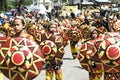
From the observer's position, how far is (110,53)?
7707 mm

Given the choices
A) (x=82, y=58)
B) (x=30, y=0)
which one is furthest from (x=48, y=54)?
(x=30, y=0)

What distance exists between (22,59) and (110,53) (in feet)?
5.01

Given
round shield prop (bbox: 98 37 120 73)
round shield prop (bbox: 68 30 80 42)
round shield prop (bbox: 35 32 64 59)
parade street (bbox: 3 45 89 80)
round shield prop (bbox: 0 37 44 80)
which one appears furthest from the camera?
round shield prop (bbox: 68 30 80 42)

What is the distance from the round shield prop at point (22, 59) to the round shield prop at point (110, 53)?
1.14 m

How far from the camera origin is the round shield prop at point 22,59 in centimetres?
706

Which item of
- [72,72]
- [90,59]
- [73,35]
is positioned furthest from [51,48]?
[73,35]

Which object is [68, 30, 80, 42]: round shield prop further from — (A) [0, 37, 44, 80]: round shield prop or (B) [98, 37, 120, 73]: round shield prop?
(A) [0, 37, 44, 80]: round shield prop

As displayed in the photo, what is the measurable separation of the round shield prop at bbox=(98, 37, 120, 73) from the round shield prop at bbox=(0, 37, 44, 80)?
3.73 ft

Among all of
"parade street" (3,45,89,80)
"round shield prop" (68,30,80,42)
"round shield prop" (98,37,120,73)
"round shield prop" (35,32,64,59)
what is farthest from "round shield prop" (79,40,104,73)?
"round shield prop" (68,30,80,42)

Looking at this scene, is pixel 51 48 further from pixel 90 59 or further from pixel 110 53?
pixel 110 53

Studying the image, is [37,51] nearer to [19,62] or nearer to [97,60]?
[19,62]

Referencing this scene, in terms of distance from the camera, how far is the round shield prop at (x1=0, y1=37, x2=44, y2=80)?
23.2ft

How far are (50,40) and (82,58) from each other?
1967 mm

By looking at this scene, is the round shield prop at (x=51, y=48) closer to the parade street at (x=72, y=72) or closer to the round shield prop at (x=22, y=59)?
the parade street at (x=72, y=72)
